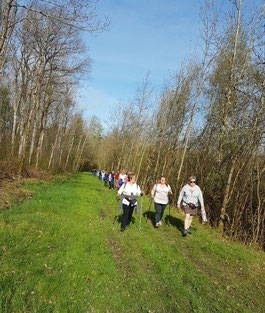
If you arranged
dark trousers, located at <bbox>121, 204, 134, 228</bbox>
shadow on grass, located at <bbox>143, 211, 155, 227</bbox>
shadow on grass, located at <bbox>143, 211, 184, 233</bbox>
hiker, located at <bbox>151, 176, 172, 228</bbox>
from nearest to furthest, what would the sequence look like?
dark trousers, located at <bbox>121, 204, 134, 228</bbox> < hiker, located at <bbox>151, 176, 172, 228</bbox> < shadow on grass, located at <bbox>143, 211, 184, 233</bbox> < shadow on grass, located at <bbox>143, 211, 155, 227</bbox>

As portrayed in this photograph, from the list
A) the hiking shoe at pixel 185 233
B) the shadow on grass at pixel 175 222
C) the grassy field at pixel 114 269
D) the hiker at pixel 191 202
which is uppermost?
the hiker at pixel 191 202

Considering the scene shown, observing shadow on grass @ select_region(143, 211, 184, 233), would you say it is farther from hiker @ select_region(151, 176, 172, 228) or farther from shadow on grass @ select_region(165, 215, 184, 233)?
hiker @ select_region(151, 176, 172, 228)

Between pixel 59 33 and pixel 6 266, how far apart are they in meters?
17.7

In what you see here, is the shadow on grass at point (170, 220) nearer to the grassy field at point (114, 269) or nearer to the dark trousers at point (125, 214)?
the grassy field at point (114, 269)

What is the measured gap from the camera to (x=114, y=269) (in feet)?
18.5

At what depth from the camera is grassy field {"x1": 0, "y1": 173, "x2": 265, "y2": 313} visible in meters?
4.33

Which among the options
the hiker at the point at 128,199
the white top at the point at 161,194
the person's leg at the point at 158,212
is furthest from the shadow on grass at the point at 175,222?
the hiker at the point at 128,199

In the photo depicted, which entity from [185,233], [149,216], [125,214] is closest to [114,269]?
[125,214]

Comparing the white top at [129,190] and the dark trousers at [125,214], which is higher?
the white top at [129,190]

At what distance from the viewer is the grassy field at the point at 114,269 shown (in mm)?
4332

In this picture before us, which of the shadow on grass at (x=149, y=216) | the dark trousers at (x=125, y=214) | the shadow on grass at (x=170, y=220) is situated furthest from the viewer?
the shadow on grass at (x=149, y=216)

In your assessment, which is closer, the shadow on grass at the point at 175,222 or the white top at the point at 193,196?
the white top at the point at 193,196

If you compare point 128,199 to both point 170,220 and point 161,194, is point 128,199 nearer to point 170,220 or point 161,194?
point 161,194

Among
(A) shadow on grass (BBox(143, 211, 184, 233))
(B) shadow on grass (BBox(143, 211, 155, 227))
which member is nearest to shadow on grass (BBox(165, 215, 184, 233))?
(A) shadow on grass (BBox(143, 211, 184, 233))
